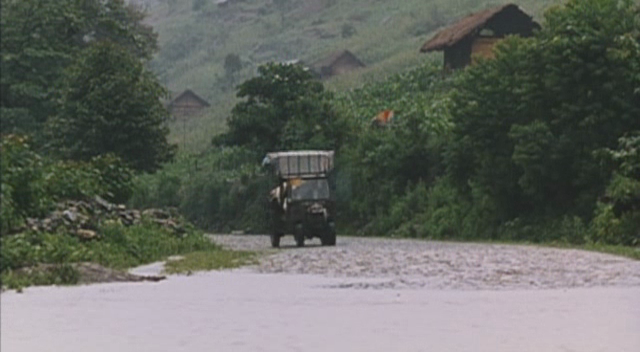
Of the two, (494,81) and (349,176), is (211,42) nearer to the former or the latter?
(349,176)

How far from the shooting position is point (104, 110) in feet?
116

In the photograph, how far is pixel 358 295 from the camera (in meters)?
13.8

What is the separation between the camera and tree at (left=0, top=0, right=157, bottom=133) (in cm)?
3594

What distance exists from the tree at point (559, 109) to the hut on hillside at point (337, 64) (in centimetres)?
5224

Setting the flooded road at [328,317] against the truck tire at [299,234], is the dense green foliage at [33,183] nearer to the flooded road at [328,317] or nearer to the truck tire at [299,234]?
the flooded road at [328,317]

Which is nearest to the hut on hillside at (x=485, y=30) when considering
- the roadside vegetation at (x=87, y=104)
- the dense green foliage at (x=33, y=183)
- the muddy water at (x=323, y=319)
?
the roadside vegetation at (x=87, y=104)

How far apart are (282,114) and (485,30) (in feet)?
51.7

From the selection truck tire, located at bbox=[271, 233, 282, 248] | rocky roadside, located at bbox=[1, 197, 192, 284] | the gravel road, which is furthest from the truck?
rocky roadside, located at bbox=[1, 197, 192, 284]

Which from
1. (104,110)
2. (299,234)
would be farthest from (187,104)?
(299,234)

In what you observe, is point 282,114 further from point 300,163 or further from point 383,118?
point 300,163

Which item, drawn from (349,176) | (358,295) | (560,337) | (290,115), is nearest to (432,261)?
(358,295)

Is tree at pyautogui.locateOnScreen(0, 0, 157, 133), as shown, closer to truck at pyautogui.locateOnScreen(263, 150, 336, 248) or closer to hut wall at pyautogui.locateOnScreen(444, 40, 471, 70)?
truck at pyautogui.locateOnScreen(263, 150, 336, 248)

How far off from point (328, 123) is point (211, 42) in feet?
245

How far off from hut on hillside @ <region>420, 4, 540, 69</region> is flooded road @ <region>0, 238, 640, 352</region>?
136 feet
